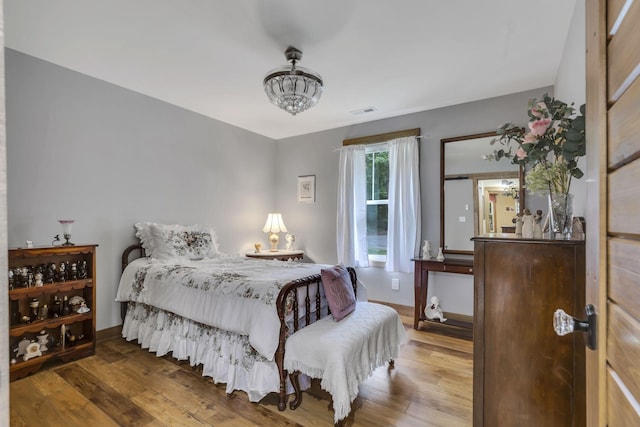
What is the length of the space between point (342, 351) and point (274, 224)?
9.75ft

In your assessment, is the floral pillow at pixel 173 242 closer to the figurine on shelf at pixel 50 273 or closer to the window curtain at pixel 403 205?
the figurine on shelf at pixel 50 273

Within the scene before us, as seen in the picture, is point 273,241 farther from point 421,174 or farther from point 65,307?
point 65,307

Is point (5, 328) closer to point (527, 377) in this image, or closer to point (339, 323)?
point (527, 377)

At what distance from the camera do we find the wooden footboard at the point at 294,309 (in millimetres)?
1920

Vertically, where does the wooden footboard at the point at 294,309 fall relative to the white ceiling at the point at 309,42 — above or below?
below

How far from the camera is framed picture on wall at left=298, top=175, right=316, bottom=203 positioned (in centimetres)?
457

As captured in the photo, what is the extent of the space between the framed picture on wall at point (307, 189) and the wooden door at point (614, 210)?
3.95 metres

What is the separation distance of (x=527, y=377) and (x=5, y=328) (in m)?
1.58

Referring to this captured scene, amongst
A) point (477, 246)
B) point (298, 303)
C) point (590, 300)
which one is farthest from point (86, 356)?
point (590, 300)

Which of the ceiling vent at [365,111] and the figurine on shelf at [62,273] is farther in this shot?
the ceiling vent at [365,111]

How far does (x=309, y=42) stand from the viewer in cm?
225

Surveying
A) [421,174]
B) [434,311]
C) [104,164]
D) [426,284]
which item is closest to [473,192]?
[421,174]

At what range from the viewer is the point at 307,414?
6.11ft

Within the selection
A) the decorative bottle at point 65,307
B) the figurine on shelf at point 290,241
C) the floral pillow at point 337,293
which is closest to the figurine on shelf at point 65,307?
the decorative bottle at point 65,307
